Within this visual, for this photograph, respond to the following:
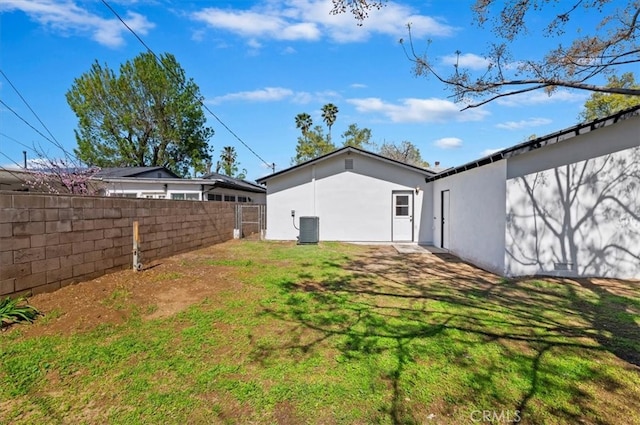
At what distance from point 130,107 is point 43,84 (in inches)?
646

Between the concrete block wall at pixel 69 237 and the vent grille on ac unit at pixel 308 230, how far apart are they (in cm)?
505

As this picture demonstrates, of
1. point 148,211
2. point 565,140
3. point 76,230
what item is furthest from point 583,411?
point 148,211

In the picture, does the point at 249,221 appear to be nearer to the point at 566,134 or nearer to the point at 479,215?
the point at 479,215

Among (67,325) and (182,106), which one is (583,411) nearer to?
(67,325)

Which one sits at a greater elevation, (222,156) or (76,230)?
(222,156)

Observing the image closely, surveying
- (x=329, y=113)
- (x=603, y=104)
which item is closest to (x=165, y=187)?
(x=329, y=113)

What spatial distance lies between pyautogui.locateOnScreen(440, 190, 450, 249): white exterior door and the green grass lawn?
5.86 metres

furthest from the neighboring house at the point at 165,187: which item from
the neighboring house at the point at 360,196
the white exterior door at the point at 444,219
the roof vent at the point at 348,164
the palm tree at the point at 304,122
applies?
the palm tree at the point at 304,122

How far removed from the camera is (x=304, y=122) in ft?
133

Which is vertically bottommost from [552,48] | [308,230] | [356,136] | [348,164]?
[308,230]

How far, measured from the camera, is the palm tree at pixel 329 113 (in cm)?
3938

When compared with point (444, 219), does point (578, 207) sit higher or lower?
higher

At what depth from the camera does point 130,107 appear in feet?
81.7
